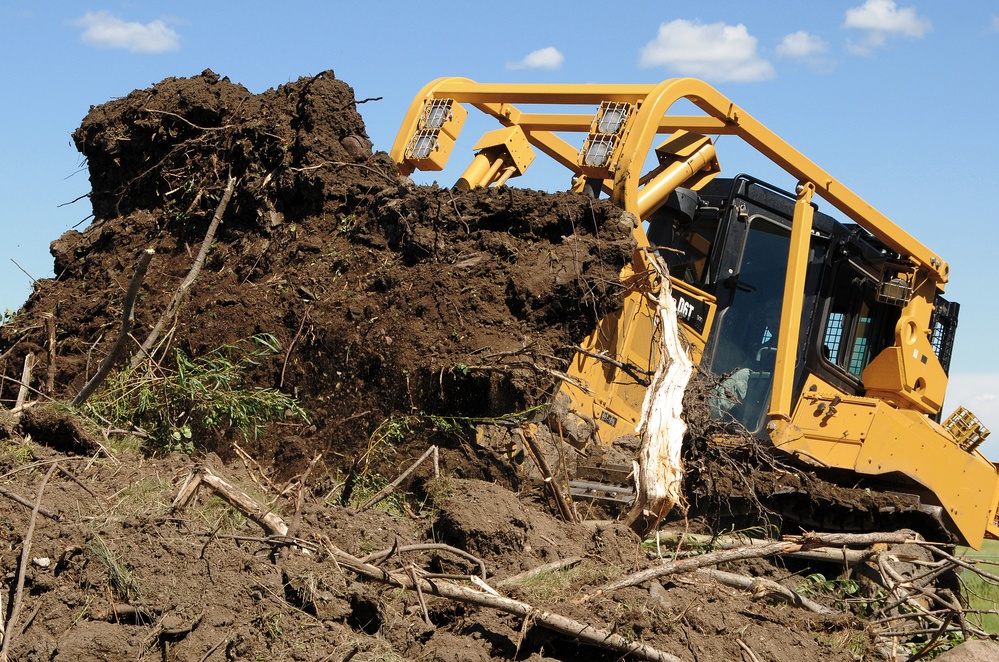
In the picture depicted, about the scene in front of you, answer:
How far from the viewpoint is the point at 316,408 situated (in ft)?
21.3

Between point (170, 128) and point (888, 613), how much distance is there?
542 centimetres

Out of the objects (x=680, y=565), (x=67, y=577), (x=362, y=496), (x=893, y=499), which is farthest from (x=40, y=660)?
(x=893, y=499)

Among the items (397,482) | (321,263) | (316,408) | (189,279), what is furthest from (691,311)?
(189,279)

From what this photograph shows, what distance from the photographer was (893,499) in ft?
25.5

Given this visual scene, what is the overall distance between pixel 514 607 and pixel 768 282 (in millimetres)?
4474

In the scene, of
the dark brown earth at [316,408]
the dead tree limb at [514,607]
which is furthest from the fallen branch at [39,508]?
the dead tree limb at [514,607]

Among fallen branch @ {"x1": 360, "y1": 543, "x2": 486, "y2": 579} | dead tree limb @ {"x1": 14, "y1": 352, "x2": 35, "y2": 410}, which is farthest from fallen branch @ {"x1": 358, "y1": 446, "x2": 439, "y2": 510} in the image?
dead tree limb @ {"x1": 14, "y1": 352, "x2": 35, "y2": 410}

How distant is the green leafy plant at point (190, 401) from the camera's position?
20.1 feet

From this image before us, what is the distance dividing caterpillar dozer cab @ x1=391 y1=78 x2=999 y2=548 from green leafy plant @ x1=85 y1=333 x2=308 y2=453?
7.08ft

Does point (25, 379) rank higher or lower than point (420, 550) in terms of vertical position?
higher

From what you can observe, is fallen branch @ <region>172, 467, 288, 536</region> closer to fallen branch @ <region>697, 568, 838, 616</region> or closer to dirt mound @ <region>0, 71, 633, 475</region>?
dirt mound @ <region>0, 71, 633, 475</region>

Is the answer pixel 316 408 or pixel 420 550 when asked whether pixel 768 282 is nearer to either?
pixel 316 408

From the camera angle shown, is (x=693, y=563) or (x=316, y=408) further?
(x=316, y=408)

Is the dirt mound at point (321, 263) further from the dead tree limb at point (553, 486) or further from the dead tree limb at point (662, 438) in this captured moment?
the dead tree limb at point (662, 438)
